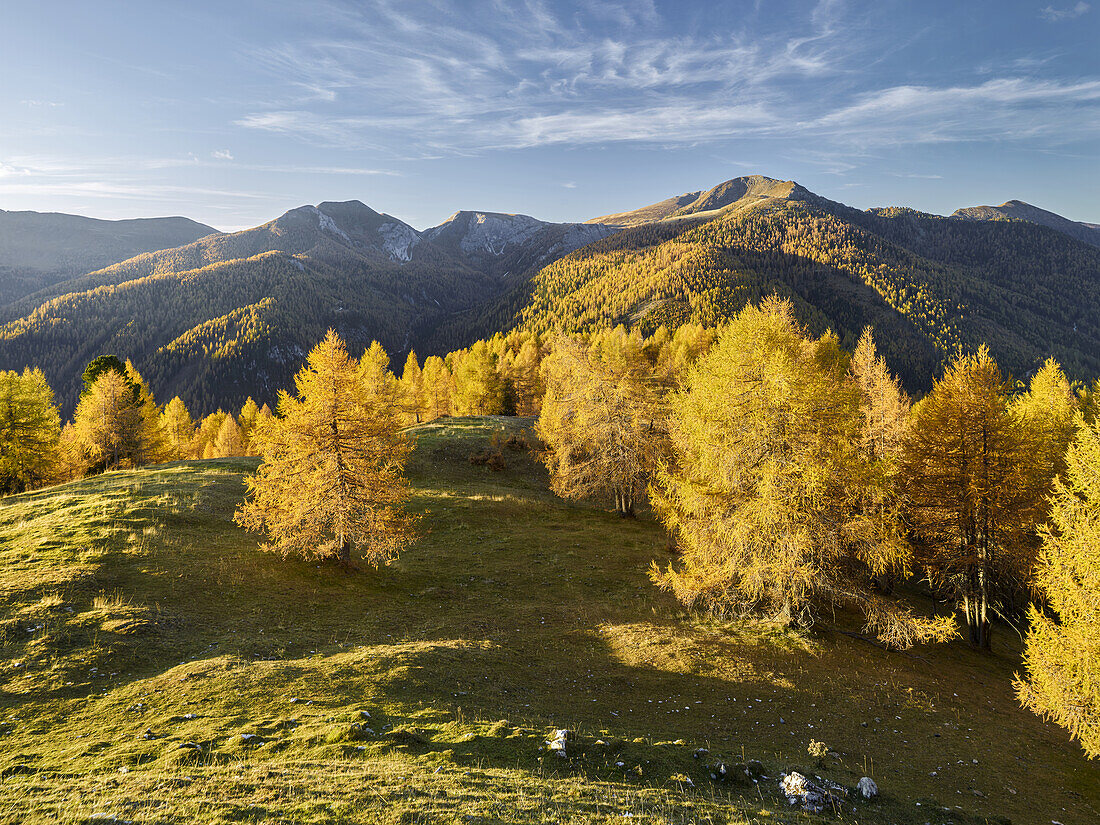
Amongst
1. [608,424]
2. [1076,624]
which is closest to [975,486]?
[1076,624]

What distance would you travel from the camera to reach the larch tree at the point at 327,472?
68.6 feet

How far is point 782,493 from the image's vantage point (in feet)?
55.6

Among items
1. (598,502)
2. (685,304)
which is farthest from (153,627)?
(685,304)

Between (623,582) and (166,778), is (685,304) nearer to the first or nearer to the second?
(623,582)

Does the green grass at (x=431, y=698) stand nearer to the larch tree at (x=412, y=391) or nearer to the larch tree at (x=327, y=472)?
the larch tree at (x=327, y=472)

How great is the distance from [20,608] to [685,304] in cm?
17299

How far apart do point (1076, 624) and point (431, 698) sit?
56.9 feet

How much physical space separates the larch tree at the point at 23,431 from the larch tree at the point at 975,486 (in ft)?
208

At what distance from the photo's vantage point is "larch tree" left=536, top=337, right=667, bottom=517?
33312mm

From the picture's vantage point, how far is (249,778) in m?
7.54

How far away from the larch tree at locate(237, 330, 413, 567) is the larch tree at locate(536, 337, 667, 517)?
50.1 ft

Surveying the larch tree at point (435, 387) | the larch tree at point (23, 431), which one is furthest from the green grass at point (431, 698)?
the larch tree at point (435, 387)

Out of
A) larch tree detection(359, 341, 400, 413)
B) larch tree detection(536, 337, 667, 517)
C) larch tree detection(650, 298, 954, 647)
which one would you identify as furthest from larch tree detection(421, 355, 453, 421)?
larch tree detection(650, 298, 954, 647)

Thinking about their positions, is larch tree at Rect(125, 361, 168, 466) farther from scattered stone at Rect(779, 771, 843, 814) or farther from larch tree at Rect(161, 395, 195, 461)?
scattered stone at Rect(779, 771, 843, 814)
